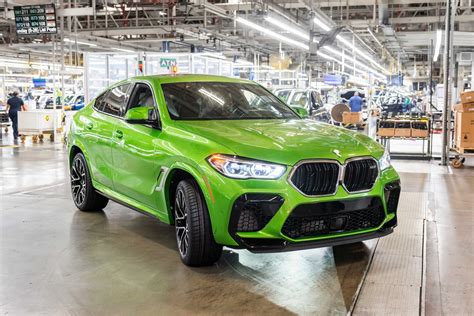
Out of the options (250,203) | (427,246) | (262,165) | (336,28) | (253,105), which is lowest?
(427,246)

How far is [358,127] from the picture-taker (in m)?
20.7

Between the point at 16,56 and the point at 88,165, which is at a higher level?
the point at 16,56

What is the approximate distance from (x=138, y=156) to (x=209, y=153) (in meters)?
1.13

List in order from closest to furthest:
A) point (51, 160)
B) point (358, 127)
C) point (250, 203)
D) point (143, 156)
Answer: point (250, 203), point (143, 156), point (51, 160), point (358, 127)

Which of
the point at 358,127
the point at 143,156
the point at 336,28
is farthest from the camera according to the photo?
the point at 358,127

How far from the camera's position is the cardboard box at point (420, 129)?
39.0ft

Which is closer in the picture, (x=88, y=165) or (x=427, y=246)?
(x=427, y=246)

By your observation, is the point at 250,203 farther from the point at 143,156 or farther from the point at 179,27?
the point at 179,27

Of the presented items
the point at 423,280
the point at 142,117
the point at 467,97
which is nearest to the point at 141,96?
the point at 142,117

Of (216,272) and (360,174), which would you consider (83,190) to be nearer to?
(216,272)

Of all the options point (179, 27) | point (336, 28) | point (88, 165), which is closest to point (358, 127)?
point (336, 28)

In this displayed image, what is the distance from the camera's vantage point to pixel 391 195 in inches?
170

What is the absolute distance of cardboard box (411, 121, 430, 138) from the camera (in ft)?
39.0

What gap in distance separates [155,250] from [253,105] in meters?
1.63
